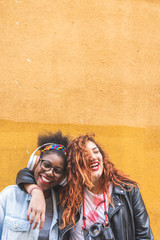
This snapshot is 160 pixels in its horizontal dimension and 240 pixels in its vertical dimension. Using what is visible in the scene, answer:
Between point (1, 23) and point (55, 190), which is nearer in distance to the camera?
point (55, 190)

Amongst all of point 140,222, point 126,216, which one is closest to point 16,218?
point 126,216

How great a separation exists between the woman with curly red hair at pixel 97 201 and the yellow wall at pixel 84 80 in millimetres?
878

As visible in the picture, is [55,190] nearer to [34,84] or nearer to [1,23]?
[34,84]

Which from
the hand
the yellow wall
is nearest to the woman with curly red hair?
the hand

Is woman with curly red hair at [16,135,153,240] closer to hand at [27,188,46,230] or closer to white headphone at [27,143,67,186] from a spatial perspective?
white headphone at [27,143,67,186]

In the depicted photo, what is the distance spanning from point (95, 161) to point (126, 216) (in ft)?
2.01

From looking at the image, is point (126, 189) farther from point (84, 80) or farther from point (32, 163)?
point (84, 80)

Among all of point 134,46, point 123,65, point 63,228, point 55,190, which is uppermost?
point 134,46

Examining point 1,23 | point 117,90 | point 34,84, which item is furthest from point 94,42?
point 1,23

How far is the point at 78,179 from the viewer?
8.87ft

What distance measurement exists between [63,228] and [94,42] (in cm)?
251

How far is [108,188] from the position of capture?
8.90 ft

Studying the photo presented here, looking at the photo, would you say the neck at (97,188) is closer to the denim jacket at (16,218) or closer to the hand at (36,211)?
the denim jacket at (16,218)

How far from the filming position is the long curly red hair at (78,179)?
8.64ft
